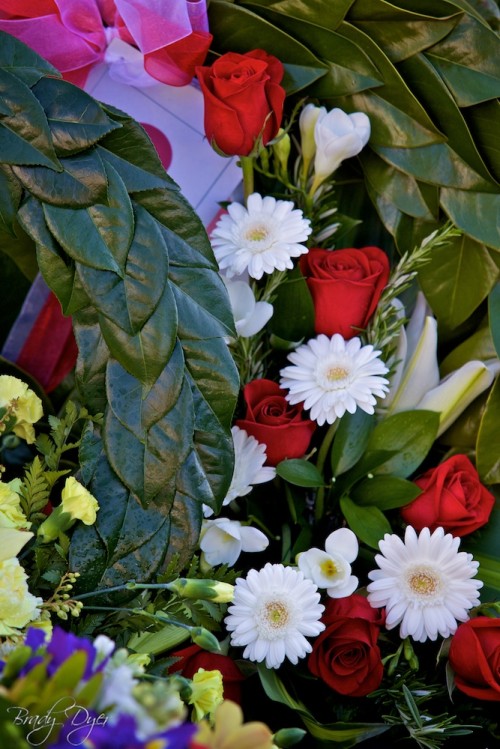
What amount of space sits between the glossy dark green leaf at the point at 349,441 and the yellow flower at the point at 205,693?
261 mm

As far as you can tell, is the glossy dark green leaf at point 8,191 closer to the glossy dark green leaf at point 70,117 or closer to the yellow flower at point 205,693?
the glossy dark green leaf at point 70,117

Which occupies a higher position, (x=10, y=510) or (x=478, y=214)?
(x=478, y=214)

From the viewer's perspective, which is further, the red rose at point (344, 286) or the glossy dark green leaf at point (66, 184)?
the red rose at point (344, 286)

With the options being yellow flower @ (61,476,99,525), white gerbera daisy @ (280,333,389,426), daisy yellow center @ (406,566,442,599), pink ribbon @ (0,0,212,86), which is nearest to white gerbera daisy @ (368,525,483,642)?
daisy yellow center @ (406,566,442,599)

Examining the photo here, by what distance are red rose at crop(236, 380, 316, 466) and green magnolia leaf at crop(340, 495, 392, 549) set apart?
0.06 metres

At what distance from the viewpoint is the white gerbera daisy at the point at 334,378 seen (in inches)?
26.7

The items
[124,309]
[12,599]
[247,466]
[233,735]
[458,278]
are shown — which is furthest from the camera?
[458,278]

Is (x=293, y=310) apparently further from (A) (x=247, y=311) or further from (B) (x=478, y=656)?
(B) (x=478, y=656)

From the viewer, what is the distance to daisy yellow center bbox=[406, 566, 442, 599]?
66 centimetres

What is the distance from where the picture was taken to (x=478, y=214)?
0.75 metres

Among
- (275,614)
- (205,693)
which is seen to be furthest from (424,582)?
(205,693)

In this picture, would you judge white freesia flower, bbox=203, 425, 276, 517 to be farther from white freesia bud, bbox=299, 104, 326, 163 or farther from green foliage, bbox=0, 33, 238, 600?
white freesia bud, bbox=299, 104, 326, 163

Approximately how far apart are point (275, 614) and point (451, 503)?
18cm
